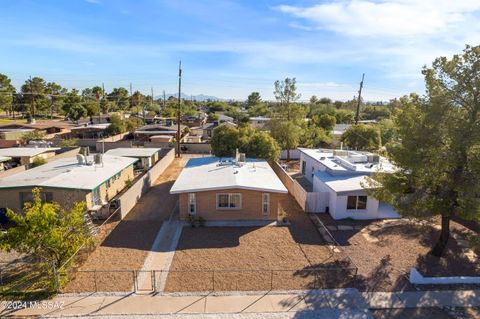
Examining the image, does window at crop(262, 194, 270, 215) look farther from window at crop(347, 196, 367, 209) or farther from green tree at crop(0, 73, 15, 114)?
green tree at crop(0, 73, 15, 114)

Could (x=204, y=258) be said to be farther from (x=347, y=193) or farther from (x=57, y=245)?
(x=347, y=193)

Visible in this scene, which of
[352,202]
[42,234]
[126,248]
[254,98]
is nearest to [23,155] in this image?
[126,248]

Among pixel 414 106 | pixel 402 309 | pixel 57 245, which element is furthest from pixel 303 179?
pixel 57 245

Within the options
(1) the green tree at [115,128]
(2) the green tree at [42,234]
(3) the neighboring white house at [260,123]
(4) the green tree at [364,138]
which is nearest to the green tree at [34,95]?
(1) the green tree at [115,128]

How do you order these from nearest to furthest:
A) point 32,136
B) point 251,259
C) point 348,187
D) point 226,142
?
1. point 251,259
2. point 348,187
3. point 226,142
4. point 32,136

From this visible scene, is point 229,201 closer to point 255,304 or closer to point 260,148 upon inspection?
point 255,304
